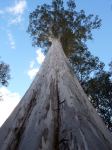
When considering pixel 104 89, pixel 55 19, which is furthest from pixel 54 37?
pixel 104 89

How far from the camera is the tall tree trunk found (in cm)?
324

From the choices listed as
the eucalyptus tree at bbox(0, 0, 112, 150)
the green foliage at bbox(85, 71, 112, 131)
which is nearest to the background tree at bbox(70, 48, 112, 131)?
the green foliage at bbox(85, 71, 112, 131)

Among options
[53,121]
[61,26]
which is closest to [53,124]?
[53,121]

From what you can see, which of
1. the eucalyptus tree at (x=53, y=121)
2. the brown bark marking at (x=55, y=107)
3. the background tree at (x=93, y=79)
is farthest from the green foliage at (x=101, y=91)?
Answer: the brown bark marking at (x=55, y=107)

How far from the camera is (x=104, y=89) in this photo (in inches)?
649

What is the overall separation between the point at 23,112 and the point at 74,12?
40.4ft

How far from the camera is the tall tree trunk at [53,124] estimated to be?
3.24 metres

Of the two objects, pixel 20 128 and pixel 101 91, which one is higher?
pixel 101 91

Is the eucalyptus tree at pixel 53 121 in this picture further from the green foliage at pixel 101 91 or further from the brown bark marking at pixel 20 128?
the green foliage at pixel 101 91

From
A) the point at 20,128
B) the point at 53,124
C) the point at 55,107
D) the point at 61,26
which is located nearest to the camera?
the point at 53,124

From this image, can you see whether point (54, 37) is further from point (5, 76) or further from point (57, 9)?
point (5, 76)

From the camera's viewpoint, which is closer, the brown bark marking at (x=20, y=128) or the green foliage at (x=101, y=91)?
the brown bark marking at (x=20, y=128)

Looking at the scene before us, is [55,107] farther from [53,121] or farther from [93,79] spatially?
[93,79]

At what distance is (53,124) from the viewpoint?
3.73 m
